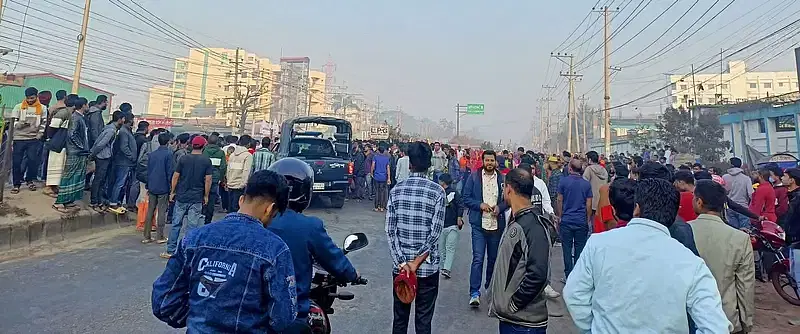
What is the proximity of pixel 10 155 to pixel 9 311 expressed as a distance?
5050 mm

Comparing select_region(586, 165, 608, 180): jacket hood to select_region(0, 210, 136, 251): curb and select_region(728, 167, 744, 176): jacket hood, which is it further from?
select_region(0, 210, 136, 251): curb

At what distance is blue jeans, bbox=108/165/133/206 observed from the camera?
9484mm

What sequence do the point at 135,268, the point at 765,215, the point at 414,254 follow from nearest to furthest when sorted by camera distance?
the point at 414,254 < the point at 135,268 < the point at 765,215

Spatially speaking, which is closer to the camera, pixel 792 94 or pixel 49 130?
pixel 49 130

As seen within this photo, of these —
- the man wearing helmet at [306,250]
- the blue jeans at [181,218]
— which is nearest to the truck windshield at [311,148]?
the blue jeans at [181,218]

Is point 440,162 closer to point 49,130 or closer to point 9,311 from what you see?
point 49,130

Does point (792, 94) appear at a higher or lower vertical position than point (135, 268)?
higher

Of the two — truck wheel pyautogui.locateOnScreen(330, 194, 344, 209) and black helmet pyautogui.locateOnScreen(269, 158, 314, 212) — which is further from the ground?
black helmet pyautogui.locateOnScreen(269, 158, 314, 212)

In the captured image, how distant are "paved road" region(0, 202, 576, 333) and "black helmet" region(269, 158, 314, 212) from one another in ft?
7.82

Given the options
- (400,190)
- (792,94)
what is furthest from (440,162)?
(792,94)

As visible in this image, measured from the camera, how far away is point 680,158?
20.0 metres

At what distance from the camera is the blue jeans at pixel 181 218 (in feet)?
24.6

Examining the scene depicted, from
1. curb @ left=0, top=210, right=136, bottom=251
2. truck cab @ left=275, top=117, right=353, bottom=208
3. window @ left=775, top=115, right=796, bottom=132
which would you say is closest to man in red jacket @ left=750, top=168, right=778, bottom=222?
truck cab @ left=275, top=117, right=353, bottom=208

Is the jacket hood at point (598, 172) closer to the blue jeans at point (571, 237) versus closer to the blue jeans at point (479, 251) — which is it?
the blue jeans at point (571, 237)
